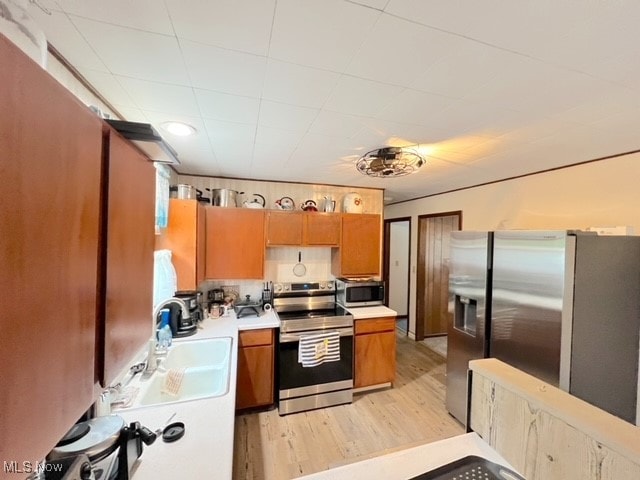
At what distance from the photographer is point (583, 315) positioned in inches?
65.6

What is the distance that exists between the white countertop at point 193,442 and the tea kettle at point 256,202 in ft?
6.03

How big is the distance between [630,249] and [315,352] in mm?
2476

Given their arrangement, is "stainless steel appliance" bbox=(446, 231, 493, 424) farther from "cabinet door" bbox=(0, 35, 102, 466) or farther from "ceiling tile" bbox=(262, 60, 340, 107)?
"cabinet door" bbox=(0, 35, 102, 466)

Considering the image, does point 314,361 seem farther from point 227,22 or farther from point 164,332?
point 227,22

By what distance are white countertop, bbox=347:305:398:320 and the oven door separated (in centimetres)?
18

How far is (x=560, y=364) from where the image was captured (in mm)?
1667

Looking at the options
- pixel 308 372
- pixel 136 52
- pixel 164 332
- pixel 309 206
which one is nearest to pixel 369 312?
pixel 308 372

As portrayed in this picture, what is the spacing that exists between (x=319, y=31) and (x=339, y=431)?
9.15 ft

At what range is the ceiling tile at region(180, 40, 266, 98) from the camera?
1.05 metres

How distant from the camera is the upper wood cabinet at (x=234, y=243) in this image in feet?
8.93

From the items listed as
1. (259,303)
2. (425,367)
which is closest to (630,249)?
(425,367)

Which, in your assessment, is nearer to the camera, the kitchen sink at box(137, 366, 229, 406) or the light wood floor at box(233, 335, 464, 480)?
the kitchen sink at box(137, 366, 229, 406)

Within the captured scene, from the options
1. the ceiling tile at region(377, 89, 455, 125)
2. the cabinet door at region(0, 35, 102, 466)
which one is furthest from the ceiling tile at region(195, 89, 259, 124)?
the cabinet door at region(0, 35, 102, 466)

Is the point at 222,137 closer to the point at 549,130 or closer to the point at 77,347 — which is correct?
the point at 77,347
